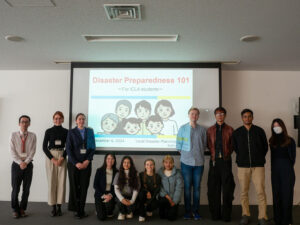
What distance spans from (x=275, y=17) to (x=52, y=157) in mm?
3285

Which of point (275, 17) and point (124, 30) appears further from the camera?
point (124, 30)

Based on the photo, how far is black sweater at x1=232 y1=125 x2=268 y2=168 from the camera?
355 cm

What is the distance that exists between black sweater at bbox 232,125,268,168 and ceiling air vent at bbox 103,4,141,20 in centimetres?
207

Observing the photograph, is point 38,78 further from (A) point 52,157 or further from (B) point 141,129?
(B) point 141,129

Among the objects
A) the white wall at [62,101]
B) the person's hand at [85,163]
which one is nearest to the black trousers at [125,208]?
the person's hand at [85,163]

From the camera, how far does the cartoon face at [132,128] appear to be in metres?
4.45

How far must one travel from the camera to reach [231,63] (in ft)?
14.4

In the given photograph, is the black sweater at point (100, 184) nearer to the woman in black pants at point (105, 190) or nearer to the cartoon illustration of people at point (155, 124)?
the woman in black pants at point (105, 190)

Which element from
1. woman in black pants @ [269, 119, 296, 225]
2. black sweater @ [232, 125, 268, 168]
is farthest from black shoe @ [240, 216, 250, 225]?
black sweater @ [232, 125, 268, 168]

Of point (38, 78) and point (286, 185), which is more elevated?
point (38, 78)

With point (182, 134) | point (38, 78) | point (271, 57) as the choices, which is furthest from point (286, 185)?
point (38, 78)

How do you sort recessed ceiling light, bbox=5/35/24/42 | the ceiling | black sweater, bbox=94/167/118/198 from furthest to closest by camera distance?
black sweater, bbox=94/167/118/198 < recessed ceiling light, bbox=5/35/24/42 < the ceiling

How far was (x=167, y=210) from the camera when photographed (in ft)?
12.3

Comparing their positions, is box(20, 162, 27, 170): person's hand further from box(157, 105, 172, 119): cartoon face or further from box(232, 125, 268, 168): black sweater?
box(232, 125, 268, 168): black sweater
